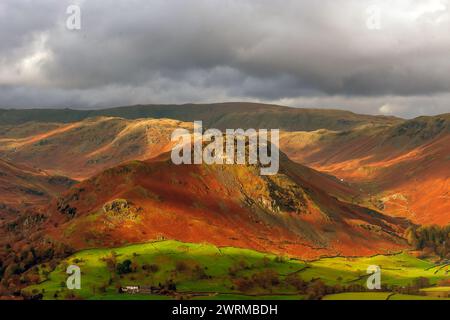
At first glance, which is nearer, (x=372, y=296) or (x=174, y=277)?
(x=372, y=296)

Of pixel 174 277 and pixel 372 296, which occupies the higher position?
pixel 174 277

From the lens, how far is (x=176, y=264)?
190 meters

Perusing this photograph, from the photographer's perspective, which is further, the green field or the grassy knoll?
the green field

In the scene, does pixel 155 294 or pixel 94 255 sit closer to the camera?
pixel 155 294

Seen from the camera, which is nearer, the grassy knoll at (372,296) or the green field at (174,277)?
the grassy knoll at (372,296)

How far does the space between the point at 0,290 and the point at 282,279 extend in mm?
79050
